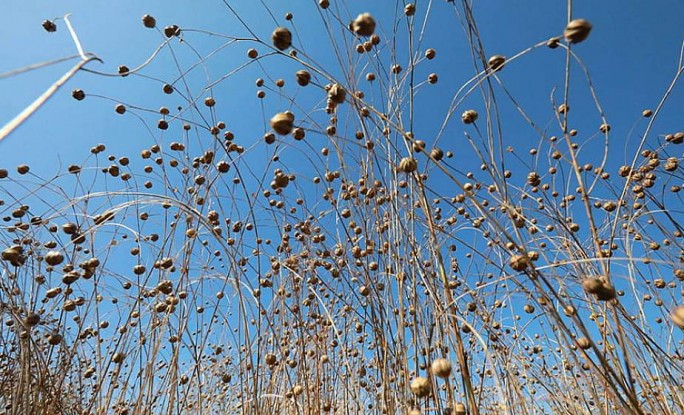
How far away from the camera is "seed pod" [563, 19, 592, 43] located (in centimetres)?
89

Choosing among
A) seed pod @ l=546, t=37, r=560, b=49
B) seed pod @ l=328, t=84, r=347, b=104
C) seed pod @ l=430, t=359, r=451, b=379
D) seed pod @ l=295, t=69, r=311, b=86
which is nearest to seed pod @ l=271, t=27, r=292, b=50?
seed pod @ l=295, t=69, r=311, b=86

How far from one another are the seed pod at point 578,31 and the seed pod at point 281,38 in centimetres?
75

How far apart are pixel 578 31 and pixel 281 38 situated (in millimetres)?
786

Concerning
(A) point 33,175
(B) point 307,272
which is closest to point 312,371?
(B) point 307,272

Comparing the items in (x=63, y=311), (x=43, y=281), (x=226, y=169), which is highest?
(x=226, y=169)

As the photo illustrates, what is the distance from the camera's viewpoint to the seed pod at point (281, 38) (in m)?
1.16

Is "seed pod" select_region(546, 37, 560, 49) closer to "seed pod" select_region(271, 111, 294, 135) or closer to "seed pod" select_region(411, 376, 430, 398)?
"seed pod" select_region(271, 111, 294, 135)

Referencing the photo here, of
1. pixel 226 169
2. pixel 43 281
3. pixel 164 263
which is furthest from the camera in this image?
pixel 43 281

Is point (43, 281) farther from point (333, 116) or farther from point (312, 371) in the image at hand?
point (333, 116)

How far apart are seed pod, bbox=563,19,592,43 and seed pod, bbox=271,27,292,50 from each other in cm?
75

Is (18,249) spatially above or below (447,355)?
above

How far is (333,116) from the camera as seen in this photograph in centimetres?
205

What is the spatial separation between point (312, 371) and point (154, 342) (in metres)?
0.91

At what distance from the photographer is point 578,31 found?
90 centimetres
